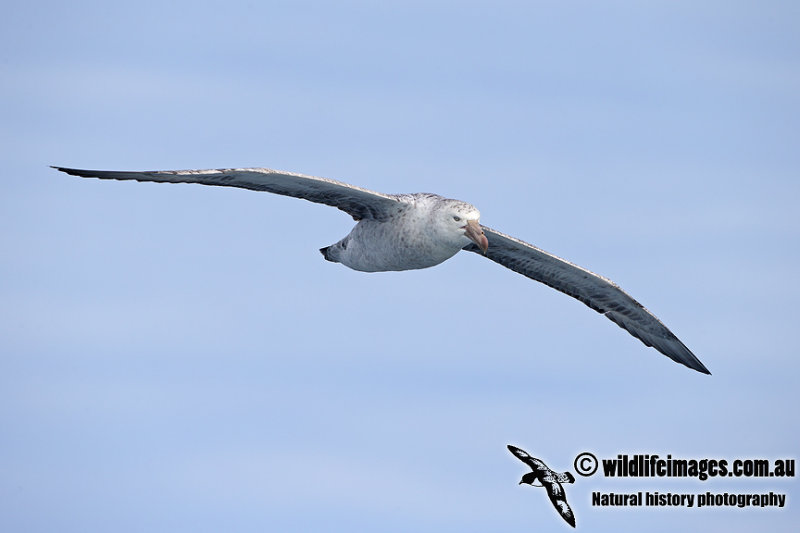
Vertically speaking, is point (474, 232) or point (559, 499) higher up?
point (474, 232)

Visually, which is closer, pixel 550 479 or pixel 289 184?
pixel 289 184

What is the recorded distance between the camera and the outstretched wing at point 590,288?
21344mm

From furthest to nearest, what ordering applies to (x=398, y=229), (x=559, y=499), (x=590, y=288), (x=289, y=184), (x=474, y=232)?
(x=590, y=288) → (x=559, y=499) → (x=398, y=229) → (x=289, y=184) → (x=474, y=232)

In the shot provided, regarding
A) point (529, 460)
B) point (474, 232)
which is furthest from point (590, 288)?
point (474, 232)

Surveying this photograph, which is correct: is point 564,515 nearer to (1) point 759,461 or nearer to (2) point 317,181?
(1) point 759,461

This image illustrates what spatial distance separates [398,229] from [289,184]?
183 centimetres

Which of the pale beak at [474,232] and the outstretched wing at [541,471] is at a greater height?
the pale beak at [474,232]

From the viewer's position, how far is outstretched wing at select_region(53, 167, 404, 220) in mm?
17406

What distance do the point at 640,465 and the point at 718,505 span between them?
59.0 inches

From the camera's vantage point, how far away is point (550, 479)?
2031 centimetres

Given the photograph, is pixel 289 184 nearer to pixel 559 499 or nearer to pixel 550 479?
pixel 550 479

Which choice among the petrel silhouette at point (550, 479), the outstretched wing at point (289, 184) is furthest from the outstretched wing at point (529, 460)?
the outstretched wing at point (289, 184)

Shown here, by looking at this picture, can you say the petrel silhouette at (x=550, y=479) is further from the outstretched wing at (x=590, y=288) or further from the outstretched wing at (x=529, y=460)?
the outstretched wing at (x=590, y=288)

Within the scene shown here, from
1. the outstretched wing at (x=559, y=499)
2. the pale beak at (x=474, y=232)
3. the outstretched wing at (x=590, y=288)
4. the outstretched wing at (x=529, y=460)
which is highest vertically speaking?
the outstretched wing at (x=590, y=288)
